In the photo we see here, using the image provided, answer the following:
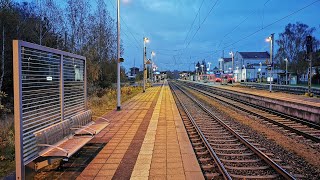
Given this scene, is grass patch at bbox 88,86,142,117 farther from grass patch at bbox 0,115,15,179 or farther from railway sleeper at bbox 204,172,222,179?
railway sleeper at bbox 204,172,222,179

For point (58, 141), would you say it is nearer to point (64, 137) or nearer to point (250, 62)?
point (64, 137)

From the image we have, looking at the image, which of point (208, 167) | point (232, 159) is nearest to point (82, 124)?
point (208, 167)

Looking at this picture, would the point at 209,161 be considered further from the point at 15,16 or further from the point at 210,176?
the point at 15,16

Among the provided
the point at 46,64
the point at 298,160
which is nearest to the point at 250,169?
the point at 298,160

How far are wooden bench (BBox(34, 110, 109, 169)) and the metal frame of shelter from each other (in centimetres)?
16

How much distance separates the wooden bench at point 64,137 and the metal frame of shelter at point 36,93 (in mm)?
161

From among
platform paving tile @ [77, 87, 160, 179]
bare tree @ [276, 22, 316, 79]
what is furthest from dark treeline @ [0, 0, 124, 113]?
bare tree @ [276, 22, 316, 79]

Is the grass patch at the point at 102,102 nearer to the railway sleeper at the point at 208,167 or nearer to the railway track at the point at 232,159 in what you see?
the railway track at the point at 232,159

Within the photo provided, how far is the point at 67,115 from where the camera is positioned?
8.34 metres

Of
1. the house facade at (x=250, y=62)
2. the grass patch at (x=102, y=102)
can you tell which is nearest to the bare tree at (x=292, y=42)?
the house facade at (x=250, y=62)

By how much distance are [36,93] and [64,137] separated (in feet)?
4.93

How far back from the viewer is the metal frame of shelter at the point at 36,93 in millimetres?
5082

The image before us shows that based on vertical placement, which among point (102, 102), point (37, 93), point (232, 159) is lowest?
point (232, 159)

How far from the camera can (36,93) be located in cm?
639
